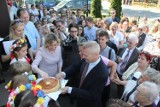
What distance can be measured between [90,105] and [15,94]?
1.19 metres

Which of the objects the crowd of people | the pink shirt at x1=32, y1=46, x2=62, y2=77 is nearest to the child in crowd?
the crowd of people

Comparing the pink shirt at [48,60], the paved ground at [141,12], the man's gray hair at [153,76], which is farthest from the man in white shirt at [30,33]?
the paved ground at [141,12]

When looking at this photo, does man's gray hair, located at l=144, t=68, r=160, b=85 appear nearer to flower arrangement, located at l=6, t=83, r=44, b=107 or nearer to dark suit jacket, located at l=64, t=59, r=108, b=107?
dark suit jacket, located at l=64, t=59, r=108, b=107

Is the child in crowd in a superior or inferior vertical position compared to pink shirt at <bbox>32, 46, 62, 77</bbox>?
superior

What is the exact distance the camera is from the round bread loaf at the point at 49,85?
2.72m

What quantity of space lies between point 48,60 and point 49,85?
43.3 inches

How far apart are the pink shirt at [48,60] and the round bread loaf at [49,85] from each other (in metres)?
0.84

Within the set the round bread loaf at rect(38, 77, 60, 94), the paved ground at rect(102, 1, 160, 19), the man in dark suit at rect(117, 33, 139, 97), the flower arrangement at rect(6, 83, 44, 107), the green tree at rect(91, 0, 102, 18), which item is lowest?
the paved ground at rect(102, 1, 160, 19)

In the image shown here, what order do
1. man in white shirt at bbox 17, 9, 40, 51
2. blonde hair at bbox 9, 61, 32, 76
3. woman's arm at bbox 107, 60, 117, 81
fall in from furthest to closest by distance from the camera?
man in white shirt at bbox 17, 9, 40, 51 < woman's arm at bbox 107, 60, 117, 81 < blonde hair at bbox 9, 61, 32, 76

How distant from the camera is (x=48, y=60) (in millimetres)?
3834

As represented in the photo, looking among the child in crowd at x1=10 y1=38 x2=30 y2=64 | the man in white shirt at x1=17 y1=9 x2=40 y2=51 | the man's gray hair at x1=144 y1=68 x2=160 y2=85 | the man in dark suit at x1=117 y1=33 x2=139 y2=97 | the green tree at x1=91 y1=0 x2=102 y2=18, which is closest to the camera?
the man's gray hair at x1=144 y1=68 x2=160 y2=85

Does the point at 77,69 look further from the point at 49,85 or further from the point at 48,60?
the point at 49,85

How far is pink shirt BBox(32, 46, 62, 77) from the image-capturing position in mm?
3778

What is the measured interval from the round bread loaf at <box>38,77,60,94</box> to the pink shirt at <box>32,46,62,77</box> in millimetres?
845
